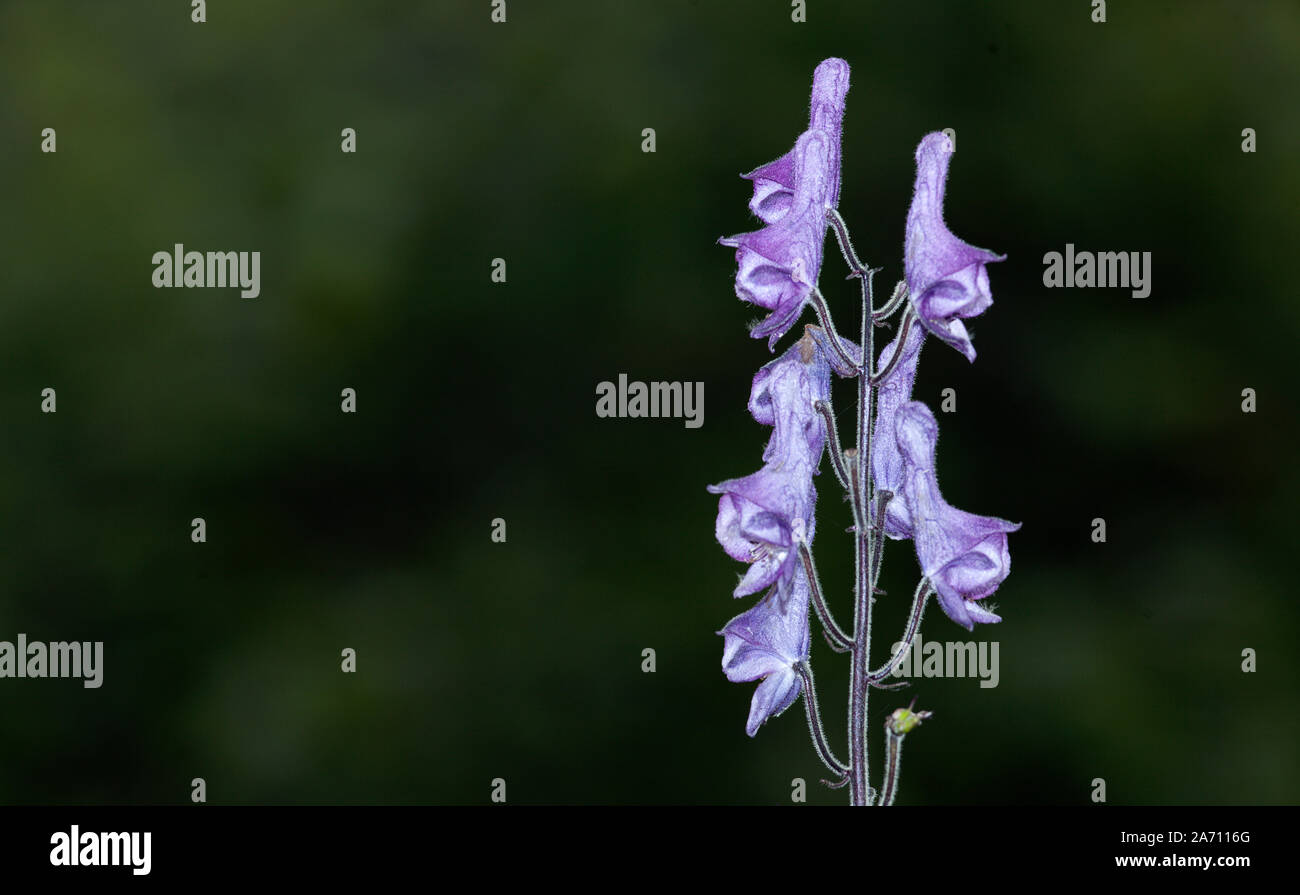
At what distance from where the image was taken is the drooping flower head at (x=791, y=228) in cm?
150

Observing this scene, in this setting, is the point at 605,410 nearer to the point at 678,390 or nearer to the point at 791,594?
the point at 678,390

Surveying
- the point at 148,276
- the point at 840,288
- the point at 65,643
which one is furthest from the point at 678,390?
the point at 65,643

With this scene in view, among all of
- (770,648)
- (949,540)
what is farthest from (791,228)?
(770,648)

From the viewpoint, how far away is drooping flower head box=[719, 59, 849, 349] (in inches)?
58.9

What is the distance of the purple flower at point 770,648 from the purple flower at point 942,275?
0.36 meters

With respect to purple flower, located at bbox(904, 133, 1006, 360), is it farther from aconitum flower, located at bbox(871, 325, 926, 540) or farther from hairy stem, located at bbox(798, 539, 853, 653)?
hairy stem, located at bbox(798, 539, 853, 653)

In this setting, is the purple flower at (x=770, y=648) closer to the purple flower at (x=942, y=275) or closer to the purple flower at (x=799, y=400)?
the purple flower at (x=799, y=400)

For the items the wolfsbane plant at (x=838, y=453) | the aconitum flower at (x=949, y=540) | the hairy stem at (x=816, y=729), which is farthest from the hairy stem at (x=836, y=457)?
the hairy stem at (x=816, y=729)

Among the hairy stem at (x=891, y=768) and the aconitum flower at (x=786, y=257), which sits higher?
the aconitum flower at (x=786, y=257)

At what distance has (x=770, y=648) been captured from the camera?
62.8 inches

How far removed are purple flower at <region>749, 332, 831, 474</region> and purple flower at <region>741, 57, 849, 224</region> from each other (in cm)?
17

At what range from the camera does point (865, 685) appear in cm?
145

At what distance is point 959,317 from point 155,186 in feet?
11.7

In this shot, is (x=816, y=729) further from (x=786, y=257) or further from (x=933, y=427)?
(x=786, y=257)
